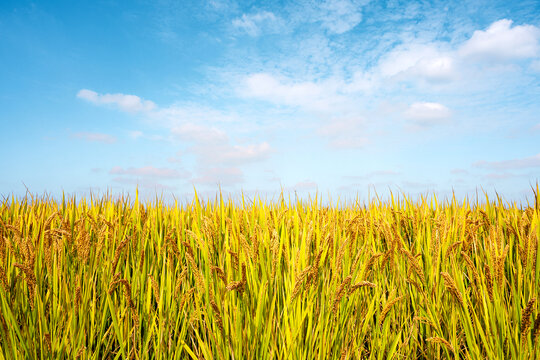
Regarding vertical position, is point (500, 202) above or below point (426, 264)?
above

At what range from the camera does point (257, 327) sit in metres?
1.89

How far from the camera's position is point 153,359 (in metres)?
2.29

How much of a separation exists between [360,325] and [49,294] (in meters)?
1.94

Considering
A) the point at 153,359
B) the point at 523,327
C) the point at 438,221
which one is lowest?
the point at 153,359

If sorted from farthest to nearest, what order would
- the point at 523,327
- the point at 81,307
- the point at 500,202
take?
1. the point at 500,202
2. the point at 81,307
3. the point at 523,327

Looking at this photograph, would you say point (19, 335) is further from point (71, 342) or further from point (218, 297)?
point (218, 297)

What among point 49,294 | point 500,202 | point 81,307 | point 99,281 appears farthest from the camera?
point 500,202

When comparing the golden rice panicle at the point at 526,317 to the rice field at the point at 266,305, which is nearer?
the golden rice panicle at the point at 526,317

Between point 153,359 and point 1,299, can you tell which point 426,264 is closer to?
point 153,359

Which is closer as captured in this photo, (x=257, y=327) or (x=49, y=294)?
(x=257, y=327)

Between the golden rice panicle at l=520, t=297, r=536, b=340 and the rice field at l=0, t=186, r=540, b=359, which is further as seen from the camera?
the rice field at l=0, t=186, r=540, b=359

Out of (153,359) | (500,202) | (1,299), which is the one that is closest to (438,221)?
(500,202)

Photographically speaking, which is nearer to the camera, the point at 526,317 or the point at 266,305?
the point at 526,317

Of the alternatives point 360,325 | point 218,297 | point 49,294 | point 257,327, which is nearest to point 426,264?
point 360,325
